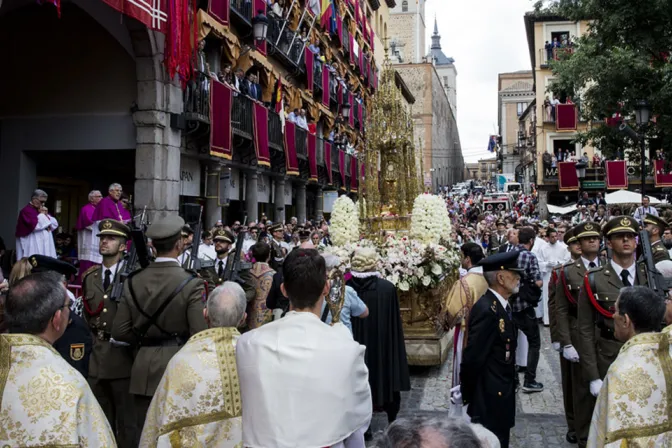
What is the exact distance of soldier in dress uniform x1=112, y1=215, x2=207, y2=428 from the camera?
4281mm

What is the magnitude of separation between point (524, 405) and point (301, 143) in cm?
1786

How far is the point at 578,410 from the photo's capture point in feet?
18.1

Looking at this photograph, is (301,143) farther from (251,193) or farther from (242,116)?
(242,116)

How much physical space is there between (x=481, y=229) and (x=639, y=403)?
1749 cm

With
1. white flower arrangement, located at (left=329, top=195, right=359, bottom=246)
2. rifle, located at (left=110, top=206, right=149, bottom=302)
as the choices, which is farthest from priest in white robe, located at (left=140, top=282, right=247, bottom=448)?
white flower arrangement, located at (left=329, top=195, right=359, bottom=246)

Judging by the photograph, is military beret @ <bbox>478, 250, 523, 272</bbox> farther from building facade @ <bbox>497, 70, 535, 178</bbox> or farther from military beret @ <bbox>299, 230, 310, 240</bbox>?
building facade @ <bbox>497, 70, 535, 178</bbox>

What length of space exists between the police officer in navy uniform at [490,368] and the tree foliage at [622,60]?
1045cm

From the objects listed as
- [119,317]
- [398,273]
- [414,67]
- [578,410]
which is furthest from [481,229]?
[414,67]

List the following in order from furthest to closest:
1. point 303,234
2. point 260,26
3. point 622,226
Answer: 1. point 260,26
2. point 303,234
3. point 622,226

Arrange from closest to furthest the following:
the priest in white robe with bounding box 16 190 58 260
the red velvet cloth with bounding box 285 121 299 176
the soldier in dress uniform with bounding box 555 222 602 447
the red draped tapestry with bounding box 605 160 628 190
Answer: the soldier in dress uniform with bounding box 555 222 602 447
the priest in white robe with bounding box 16 190 58 260
the red velvet cloth with bounding box 285 121 299 176
the red draped tapestry with bounding box 605 160 628 190

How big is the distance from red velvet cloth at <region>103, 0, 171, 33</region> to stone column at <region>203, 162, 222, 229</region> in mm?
5627

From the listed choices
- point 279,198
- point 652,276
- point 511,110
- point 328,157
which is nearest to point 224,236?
point 652,276

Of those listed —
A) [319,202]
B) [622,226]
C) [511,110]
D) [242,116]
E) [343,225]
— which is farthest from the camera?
[511,110]

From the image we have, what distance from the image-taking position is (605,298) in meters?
5.09
